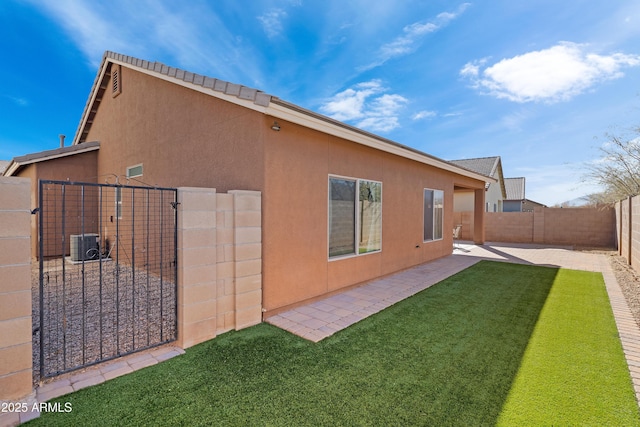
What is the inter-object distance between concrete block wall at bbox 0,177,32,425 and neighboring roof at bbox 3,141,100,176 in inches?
363

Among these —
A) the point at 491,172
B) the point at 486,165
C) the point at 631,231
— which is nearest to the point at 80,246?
the point at 631,231

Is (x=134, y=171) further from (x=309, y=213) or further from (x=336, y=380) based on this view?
(x=336, y=380)

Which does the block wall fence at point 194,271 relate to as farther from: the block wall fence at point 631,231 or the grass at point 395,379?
the block wall fence at point 631,231

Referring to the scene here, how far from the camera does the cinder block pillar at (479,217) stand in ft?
45.7

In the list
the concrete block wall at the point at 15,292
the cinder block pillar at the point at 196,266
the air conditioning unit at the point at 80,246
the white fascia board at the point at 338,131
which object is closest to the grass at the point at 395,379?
the cinder block pillar at the point at 196,266

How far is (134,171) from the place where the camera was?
828cm

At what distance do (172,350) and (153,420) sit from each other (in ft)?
4.28

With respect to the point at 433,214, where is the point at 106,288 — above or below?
below

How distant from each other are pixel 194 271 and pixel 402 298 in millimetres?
3964

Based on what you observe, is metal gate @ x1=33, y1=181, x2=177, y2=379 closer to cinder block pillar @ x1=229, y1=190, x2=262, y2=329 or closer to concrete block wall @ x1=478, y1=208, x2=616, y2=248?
cinder block pillar @ x1=229, y1=190, x2=262, y2=329

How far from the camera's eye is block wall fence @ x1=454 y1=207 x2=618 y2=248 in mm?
13695

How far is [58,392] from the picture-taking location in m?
2.70

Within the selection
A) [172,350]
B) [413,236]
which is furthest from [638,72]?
[172,350]

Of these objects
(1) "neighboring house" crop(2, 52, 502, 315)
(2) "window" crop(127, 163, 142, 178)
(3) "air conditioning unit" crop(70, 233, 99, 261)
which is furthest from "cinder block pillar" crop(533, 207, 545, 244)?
(3) "air conditioning unit" crop(70, 233, 99, 261)
